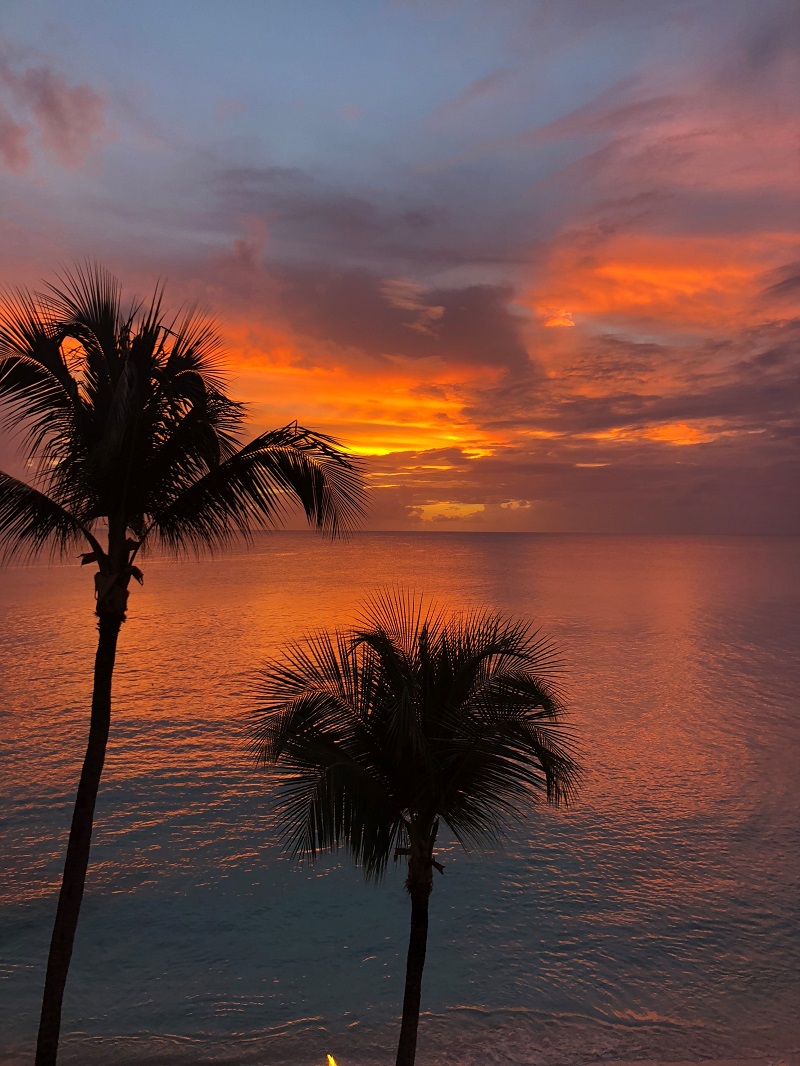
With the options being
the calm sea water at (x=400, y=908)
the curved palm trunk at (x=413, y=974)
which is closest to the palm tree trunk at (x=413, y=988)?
the curved palm trunk at (x=413, y=974)

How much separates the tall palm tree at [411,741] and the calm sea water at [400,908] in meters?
8.04

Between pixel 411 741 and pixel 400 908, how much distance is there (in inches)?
578

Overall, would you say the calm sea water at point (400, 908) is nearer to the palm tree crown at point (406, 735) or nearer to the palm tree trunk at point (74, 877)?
the palm tree trunk at point (74, 877)

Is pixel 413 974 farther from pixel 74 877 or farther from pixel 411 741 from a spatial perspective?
pixel 74 877

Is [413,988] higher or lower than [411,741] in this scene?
lower

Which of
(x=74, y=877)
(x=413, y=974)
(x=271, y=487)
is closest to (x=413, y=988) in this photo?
(x=413, y=974)

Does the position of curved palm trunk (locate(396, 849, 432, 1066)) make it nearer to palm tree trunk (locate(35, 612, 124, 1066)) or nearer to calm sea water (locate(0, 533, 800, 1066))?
palm tree trunk (locate(35, 612, 124, 1066))

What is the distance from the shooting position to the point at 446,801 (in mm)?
9438

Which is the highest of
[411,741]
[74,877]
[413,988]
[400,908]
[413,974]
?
[411,741]

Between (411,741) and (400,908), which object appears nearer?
(411,741)

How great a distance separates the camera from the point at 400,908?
70.1 ft

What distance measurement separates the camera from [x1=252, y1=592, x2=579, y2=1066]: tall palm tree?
30.1ft

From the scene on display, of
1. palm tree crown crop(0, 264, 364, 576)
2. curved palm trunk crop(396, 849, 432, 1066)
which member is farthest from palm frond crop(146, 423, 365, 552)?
curved palm trunk crop(396, 849, 432, 1066)

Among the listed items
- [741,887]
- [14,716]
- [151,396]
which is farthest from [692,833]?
[14,716]
